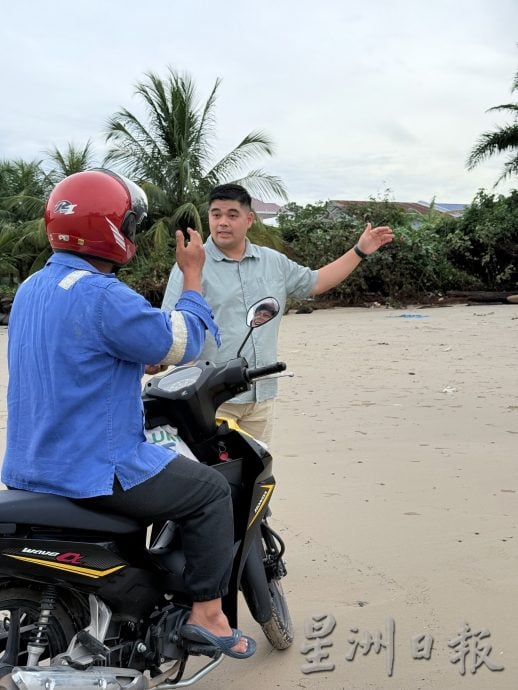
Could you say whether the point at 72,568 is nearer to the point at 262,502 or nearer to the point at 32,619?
the point at 32,619

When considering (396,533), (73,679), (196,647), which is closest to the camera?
(73,679)

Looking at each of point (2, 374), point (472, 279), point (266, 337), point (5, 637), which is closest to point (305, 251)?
point (472, 279)

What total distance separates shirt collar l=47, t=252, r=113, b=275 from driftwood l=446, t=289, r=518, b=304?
20.0m

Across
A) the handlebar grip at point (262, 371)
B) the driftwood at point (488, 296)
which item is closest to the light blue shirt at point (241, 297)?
Result: the handlebar grip at point (262, 371)

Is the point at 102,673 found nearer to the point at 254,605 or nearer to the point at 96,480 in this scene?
the point at 96,480

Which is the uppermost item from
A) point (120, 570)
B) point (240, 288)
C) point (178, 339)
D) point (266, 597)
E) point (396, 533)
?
point (240, 288)

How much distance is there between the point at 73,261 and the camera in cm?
236

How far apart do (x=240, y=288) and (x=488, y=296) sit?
1898cm

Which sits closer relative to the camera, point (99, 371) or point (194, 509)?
point (99, 371)

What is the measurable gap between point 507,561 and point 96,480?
8.22 feet

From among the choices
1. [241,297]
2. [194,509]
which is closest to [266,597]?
[194,509]

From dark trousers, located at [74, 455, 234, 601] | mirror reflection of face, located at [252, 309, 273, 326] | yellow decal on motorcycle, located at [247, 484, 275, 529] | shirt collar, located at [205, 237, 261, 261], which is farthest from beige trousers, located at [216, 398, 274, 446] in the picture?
dark trousers, located at [74, 455, 234, 601]

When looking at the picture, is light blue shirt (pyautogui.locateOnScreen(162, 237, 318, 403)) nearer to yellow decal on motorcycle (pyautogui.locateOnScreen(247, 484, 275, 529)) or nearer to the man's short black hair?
the man's short black hair

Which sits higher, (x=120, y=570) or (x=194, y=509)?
(x=194, y=509)
